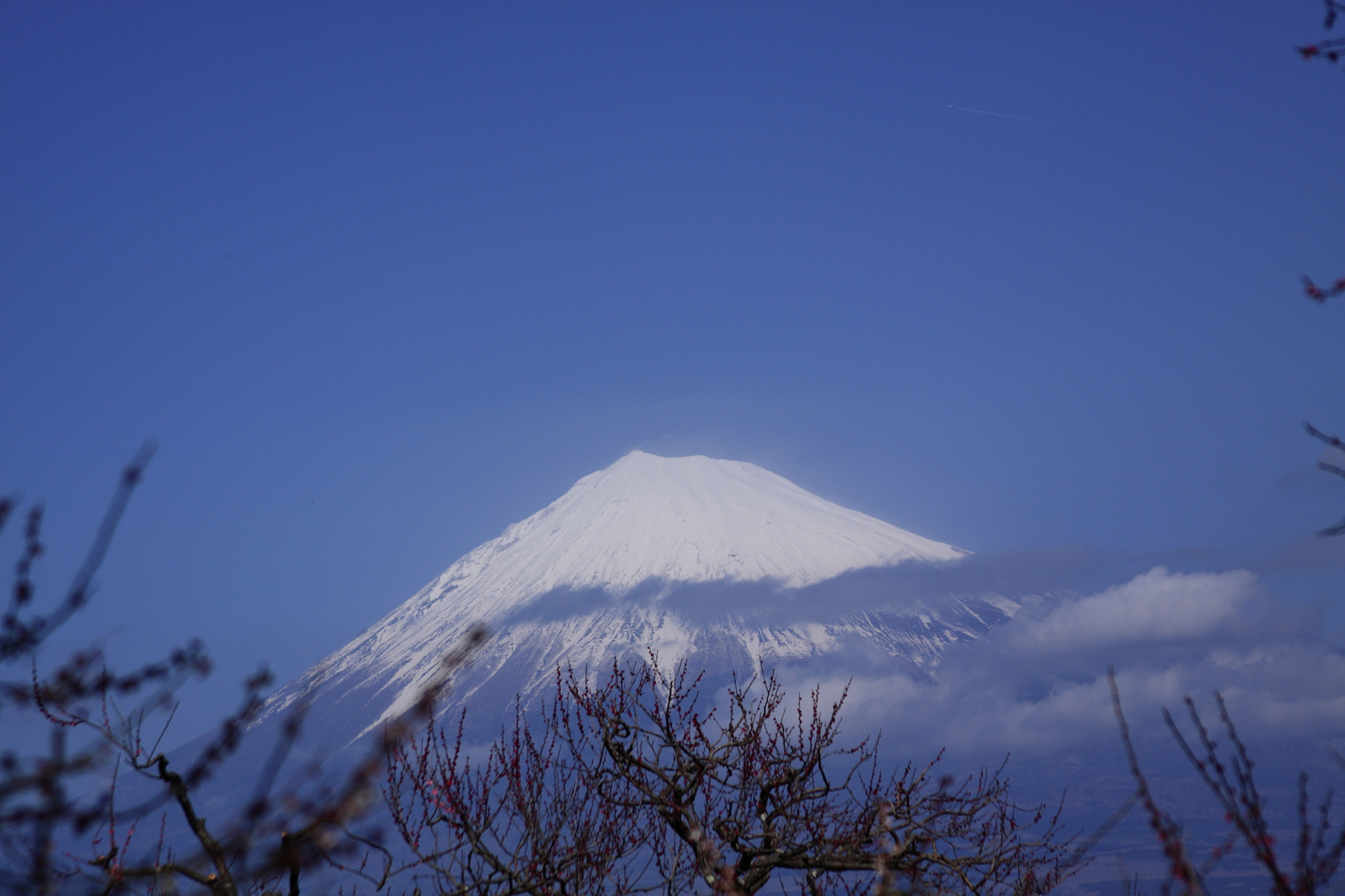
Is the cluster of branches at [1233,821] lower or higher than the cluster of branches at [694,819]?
lower

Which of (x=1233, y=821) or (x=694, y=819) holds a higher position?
(x=694, y=819)

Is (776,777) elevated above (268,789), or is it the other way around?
(776,777)

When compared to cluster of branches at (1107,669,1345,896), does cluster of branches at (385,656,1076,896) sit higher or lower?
higher

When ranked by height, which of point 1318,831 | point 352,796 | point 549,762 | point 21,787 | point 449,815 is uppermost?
point 549,762

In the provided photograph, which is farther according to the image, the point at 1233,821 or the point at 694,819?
the point at 694,819

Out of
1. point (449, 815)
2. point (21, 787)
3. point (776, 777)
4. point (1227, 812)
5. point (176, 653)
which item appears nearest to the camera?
point (1227, 812)

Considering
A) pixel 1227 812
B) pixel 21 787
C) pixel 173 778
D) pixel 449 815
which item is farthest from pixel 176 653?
pixel 1227 812

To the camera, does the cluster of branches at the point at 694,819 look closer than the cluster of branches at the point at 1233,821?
No

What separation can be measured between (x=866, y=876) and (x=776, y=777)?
2.68 m

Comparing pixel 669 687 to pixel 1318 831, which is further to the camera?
pixel 669 687

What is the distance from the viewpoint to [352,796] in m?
2.83

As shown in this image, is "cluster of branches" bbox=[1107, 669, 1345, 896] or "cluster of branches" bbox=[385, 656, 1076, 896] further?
"cluster of branches" bbox=[385, 656, 1076, 896]

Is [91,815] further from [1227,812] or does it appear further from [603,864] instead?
[603,864]

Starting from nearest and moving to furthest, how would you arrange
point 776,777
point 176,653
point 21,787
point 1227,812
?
1. point 1227,812
2. point 21,787
3. point 176,653
4. point 776,777
